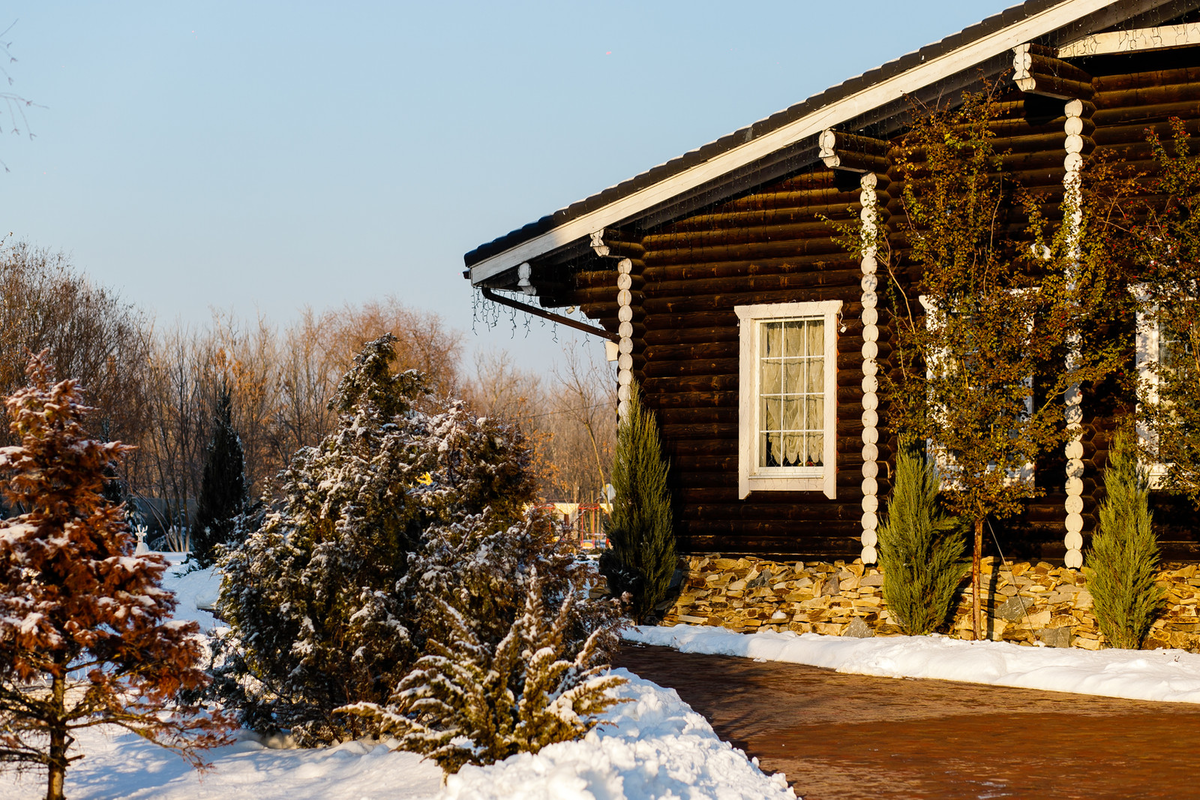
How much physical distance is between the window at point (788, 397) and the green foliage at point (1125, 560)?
2.71 m

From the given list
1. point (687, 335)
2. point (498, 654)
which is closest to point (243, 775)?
point (498, 654)

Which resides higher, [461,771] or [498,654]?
[498,654]

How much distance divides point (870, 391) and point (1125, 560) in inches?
113

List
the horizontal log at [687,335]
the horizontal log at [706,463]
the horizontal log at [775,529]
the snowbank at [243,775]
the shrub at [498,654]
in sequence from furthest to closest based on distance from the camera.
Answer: the horizontal log at [687,335] < the horizontal log at [706,463] < the horizontal log at [775,529] < the snowbank at [243,775] < the shrub at [498,654]

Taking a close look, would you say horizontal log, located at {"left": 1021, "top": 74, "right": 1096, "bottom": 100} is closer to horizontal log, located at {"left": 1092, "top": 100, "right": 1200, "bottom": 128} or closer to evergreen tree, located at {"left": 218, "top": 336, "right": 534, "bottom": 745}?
horizontal log, located at {"left": 1092, "top": 100, "right": 1200, "bottom": 128}

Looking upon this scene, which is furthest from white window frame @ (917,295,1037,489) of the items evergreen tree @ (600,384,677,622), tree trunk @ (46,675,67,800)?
tree trunk @ (46,675,67,800)

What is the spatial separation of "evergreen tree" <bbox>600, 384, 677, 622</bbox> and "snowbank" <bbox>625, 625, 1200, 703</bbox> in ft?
3.13

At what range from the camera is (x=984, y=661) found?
9164 mm

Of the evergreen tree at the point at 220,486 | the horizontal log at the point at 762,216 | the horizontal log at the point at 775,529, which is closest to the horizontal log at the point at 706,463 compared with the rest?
the horizontal log at the point at 775,529

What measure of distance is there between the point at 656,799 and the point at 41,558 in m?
3.23

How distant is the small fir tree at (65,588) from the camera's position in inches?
216

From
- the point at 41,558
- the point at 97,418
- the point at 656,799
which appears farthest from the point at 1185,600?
the point at 97,418

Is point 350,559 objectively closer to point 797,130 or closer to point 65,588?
point 65,588

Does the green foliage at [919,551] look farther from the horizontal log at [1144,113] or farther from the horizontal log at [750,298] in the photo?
the horizontal log at [1144,113]
